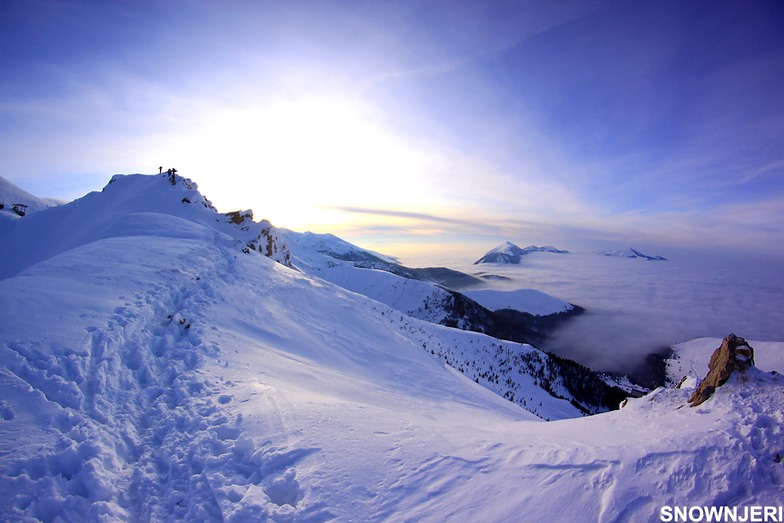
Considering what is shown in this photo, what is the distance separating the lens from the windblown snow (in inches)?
186

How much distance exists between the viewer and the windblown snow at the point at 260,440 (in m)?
4.73

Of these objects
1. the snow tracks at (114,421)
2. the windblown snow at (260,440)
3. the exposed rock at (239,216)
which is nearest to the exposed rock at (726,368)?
the windblown snow at (260,440)

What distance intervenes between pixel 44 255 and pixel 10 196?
7254 centimetres

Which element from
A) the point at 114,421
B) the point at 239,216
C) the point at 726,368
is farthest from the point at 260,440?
the point at 239,216

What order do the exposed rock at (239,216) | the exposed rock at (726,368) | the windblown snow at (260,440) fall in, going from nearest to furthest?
the windblown snow at (260,440)
the exposed rock at (726,368)
the exposed rock at (239,216)

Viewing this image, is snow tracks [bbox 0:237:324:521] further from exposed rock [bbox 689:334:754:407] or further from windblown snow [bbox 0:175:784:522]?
exposed rock [bbox 689:334:754:407]

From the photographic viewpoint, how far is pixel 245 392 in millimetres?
7922

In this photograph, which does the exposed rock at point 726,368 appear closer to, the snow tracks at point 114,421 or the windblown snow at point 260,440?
the windblown snow at point 260,440

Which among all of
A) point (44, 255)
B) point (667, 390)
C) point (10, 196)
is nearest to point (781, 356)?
point (667, 390)

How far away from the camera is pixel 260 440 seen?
625 cm

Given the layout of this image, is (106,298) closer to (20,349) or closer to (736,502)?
(20,349)

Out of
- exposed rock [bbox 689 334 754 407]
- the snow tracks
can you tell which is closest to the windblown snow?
the snow tracks

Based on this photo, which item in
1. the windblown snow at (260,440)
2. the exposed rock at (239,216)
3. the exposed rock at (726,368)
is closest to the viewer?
the windblown snow at (260,440)

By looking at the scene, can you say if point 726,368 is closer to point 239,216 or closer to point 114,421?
point 114,421
